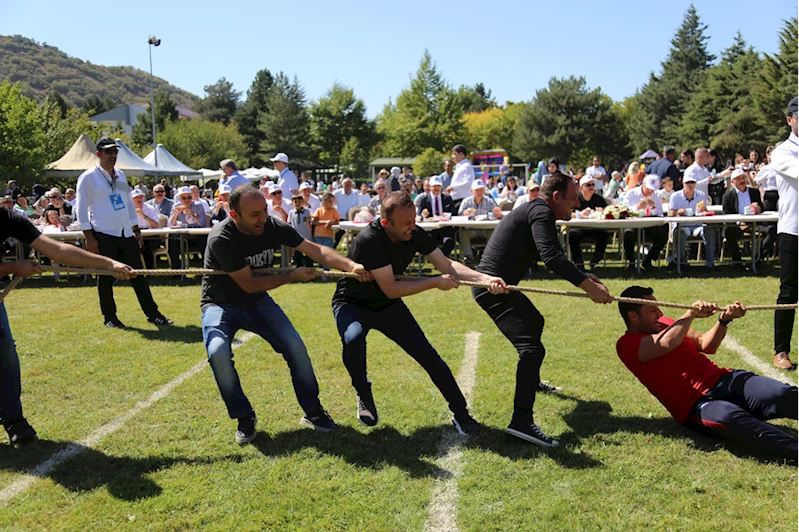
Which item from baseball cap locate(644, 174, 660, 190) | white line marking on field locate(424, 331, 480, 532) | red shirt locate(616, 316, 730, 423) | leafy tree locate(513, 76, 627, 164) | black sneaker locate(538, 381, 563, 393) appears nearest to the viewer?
white line marking on field locate(424, 331, 480, 532)

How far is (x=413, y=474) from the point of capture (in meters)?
3.82

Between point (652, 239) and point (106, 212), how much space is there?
903cm

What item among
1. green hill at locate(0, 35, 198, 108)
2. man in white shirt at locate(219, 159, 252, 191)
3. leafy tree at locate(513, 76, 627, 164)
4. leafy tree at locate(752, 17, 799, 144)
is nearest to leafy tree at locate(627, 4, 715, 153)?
leafy tree at locate(513, 76, 627, 164)

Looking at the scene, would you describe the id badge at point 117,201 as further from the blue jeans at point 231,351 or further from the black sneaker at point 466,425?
the black sneaker at point 466,425

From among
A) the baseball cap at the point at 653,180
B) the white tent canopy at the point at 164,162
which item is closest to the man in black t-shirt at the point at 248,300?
the baseball cap at the point at 653,180

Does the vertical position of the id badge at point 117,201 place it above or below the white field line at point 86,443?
above

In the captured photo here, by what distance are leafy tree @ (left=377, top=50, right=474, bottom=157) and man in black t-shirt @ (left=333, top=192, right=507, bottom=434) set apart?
210ft

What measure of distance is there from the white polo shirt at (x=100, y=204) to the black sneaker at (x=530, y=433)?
5715 mm

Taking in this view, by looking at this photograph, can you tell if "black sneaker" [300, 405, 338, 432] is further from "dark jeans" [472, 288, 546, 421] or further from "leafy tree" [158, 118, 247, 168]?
"leafy tree" [158, 118, 247, 168]

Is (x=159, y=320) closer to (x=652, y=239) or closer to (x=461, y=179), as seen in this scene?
(x=461, y=179)

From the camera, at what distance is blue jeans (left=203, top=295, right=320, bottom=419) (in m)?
4.30

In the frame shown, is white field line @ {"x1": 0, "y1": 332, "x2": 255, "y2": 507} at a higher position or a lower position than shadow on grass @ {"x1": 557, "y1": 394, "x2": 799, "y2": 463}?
lower

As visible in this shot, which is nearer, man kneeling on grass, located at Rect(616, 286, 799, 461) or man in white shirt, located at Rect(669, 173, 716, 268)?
man kneeling on grass, located at Rect(616, 286, 799, 461)

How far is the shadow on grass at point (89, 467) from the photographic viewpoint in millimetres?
3744
